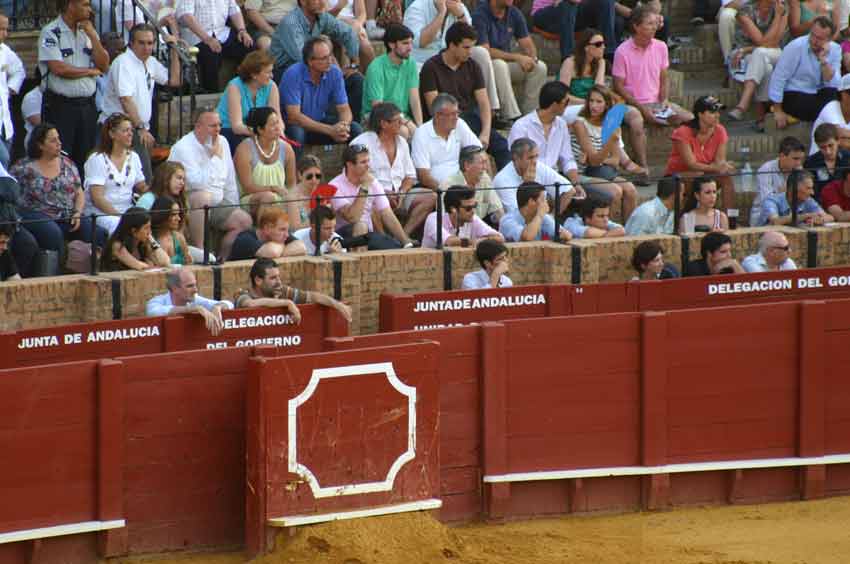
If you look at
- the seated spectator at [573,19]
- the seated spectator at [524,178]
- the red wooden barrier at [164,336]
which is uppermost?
the seated spectator at [573,19]

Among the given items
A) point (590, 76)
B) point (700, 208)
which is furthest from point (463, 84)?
point (700, 208)

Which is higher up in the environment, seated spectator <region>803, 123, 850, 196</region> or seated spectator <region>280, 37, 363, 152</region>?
seated spectator <region>280, 37, 363, 152</region>

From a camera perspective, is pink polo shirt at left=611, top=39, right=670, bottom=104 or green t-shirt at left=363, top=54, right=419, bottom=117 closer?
green t-shirt at left=363, top=54, right=419, bottom=117

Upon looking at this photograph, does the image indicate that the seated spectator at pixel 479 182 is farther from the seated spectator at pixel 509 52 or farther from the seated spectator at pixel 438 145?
the seated spectator at pixel 509 52

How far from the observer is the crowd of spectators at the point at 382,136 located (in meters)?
13.2

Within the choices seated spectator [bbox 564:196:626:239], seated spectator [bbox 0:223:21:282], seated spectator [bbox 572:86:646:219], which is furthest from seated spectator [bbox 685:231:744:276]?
seated spectator [bbox 0:223:21:282]

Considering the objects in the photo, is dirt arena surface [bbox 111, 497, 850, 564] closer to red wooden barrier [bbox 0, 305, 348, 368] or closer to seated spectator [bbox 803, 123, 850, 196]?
red wooden barrier [bbox 0, 305, 348, 368]

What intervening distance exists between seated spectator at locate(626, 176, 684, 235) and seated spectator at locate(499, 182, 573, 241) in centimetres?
60

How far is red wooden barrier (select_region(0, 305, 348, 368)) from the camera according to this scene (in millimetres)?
12039

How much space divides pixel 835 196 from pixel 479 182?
2890 millimetres

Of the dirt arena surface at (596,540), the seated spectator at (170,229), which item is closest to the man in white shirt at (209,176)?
the seated spectator at (170,229)

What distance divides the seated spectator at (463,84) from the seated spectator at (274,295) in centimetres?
291

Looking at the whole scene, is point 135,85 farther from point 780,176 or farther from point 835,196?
point 835,196

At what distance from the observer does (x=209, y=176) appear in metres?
Result: 13.5
